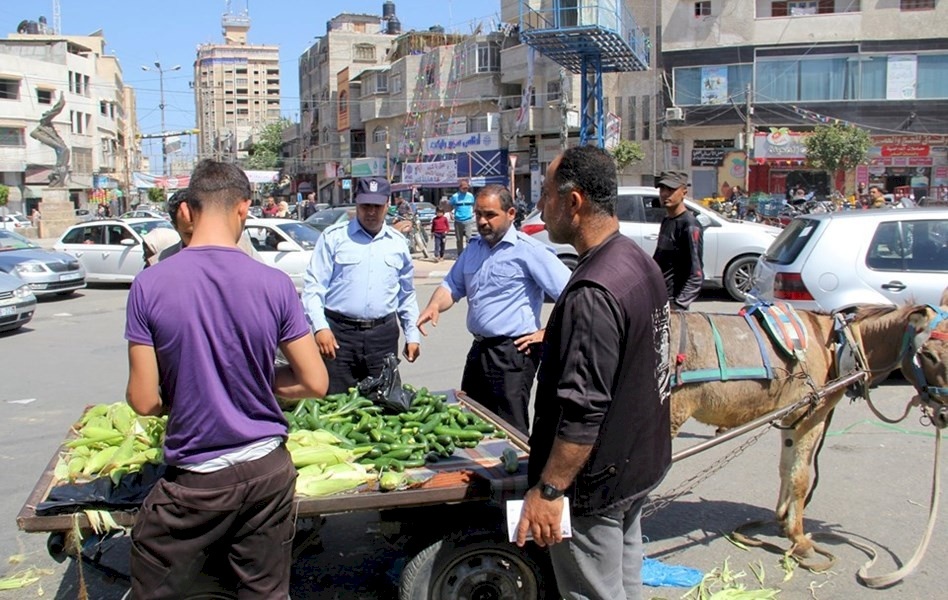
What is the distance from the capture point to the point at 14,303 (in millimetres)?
11930

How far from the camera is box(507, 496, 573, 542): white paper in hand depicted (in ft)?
8.30

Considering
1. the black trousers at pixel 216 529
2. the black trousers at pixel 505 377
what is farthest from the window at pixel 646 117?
the black trousers at pixel 216 529

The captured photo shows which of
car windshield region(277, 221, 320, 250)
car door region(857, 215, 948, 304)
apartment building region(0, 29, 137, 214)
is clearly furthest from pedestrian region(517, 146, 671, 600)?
apartment building region(0, 29, 137, 214)

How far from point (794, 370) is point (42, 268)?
1508 centimetres

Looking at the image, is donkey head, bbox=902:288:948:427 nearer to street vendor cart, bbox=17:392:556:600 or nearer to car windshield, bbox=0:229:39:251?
street vendor cart, bbox=17:392:556:600

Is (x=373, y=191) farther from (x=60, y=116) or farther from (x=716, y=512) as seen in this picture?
(x=60, y=116)

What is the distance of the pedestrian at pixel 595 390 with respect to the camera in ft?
8.03

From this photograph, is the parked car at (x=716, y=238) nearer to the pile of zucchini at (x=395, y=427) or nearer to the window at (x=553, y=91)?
the pile of zucchini at (x=395, y=427)

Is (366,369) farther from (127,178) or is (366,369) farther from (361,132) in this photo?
(127,178)

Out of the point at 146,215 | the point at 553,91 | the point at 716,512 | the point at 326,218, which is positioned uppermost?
the point at 553,91

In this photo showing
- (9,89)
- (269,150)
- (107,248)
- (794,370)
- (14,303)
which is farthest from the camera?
(269,150)

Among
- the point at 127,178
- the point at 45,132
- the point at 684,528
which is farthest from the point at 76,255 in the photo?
the point at 127,178

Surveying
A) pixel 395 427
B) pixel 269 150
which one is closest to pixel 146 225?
pixel 395 427

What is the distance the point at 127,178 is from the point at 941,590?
91839 mm
